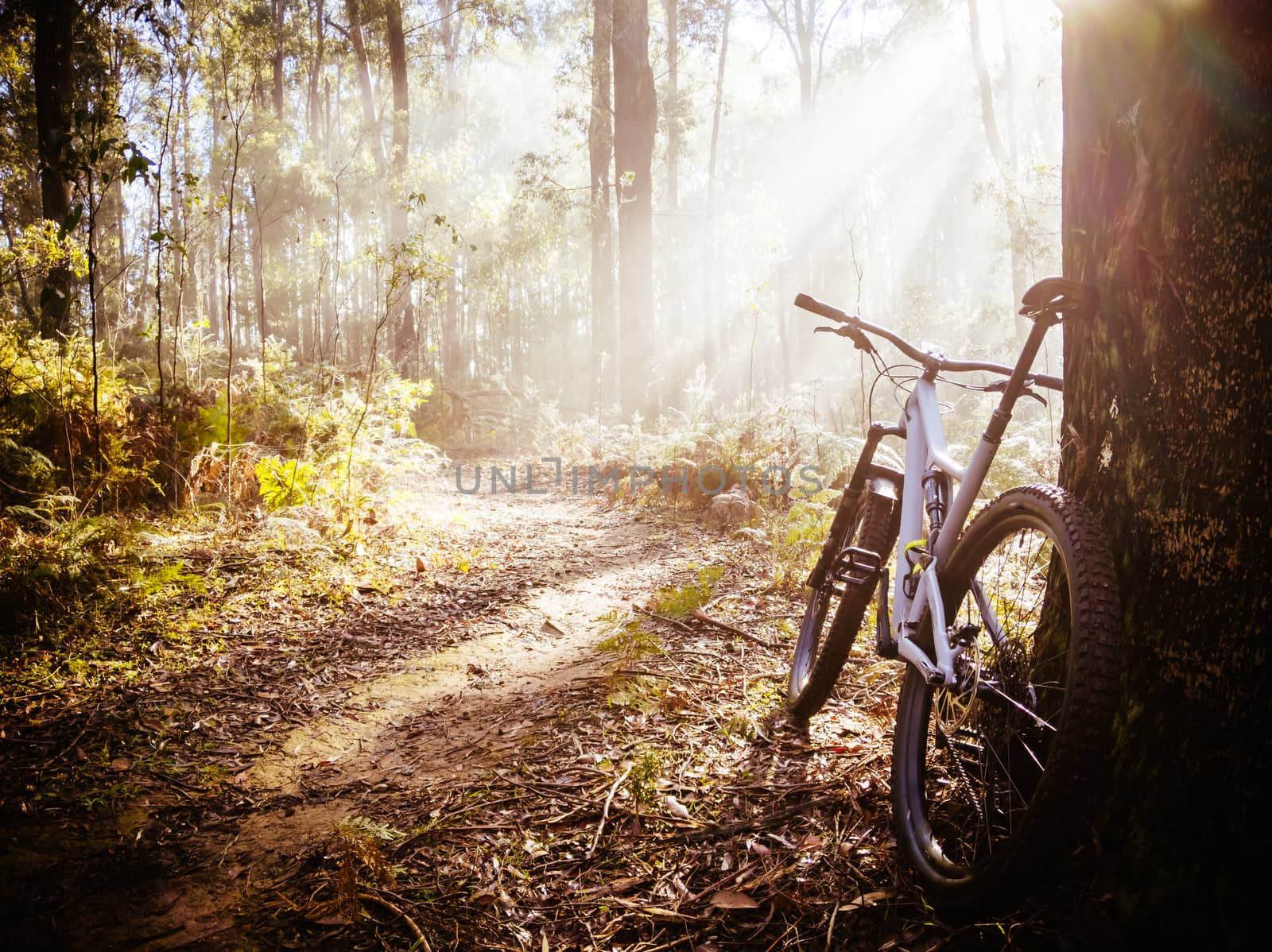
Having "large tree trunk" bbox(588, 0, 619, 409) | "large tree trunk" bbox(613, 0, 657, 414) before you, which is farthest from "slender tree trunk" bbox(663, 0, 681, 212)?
"large tree trunk" bbox(613, 0, 657, 414)

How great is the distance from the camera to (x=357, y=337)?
27219 mm

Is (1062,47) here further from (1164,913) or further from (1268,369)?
(1164,913)

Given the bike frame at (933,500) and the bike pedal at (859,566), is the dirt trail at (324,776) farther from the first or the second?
the bike frame at (933,500)

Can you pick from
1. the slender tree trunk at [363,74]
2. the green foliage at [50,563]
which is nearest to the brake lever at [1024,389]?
the green foliage at [50,563]

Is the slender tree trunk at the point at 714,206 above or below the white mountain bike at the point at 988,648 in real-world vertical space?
above

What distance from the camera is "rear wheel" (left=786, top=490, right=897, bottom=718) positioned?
2.47m

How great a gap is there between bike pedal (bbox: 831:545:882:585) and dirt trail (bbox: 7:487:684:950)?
140 centimetres

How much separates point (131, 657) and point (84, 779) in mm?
1040

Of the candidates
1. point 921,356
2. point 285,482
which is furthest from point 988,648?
point 285,482

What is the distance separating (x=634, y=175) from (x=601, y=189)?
8196mm

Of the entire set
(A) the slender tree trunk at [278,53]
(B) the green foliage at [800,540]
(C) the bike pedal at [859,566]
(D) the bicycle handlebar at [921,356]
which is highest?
(A) the slender tree trunk at [278,53]

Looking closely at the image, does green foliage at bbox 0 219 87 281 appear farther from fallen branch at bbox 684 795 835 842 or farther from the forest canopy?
fallen branch at bbox 684 795 835 842

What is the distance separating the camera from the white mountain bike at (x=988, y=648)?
1.31 meters

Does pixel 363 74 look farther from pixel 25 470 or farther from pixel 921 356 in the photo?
pixel 921 356
